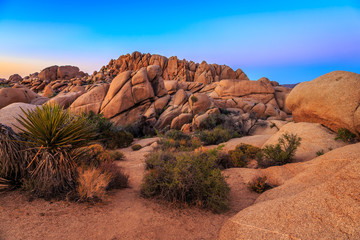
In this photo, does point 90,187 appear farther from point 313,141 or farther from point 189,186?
point 313,141

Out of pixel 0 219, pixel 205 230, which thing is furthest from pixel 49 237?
pixel 205 230

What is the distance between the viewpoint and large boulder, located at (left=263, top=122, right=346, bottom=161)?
8953 millimetres

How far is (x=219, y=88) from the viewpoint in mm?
32281

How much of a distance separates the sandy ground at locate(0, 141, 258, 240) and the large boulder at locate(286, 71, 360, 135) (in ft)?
25.6

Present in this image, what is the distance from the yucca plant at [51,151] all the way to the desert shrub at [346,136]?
1120 cm

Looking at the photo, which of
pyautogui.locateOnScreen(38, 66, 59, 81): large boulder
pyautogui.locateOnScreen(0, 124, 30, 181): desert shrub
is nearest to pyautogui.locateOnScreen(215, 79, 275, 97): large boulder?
pyautogui.locateOnScreen(0, 124, 30, 181): desert shrub

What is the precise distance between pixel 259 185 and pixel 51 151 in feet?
21.2

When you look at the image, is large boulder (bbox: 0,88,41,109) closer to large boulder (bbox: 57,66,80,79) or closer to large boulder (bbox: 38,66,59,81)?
large boulder (bbox: 38,66,59,81)

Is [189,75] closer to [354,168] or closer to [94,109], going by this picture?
[94,109]

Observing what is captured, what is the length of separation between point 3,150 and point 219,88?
99.1 feet

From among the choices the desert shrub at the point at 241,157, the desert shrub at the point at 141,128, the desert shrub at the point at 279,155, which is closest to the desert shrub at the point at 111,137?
the desert shrub at the point at 141,128

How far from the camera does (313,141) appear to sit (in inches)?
384

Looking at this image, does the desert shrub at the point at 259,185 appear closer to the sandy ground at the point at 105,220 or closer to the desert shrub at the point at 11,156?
the sandy ground at the point at 105,220

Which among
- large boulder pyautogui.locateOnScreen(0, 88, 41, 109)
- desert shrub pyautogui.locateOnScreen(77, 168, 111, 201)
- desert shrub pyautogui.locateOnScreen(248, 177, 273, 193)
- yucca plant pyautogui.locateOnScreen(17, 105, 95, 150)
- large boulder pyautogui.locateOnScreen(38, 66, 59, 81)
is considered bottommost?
desert shrub pyautogui.locateOnScreen(248, 177, 273, 193)
